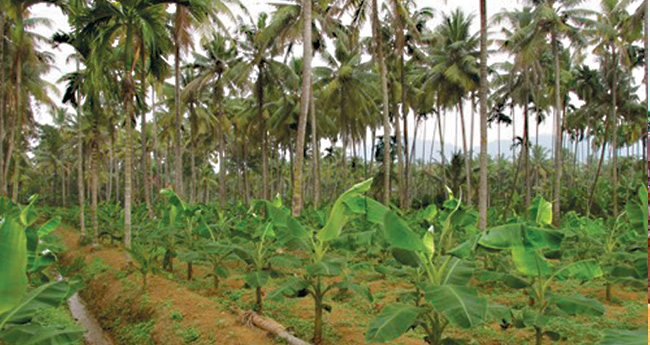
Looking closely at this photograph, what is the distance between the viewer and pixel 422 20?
23.9 meters

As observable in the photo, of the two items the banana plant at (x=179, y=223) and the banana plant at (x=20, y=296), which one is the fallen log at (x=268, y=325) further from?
the banana plant at (x=179, y=223)

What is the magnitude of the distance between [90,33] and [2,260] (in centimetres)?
958

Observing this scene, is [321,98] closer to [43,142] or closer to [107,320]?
[107,320]

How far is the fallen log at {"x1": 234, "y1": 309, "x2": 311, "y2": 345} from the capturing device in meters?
5.43

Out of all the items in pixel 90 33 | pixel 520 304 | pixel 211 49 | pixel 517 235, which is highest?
pixel 211 49

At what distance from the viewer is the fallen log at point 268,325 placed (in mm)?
5430

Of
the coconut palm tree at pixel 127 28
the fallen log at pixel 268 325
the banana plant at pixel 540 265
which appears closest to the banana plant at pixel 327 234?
the fallen log at pixel 268 325

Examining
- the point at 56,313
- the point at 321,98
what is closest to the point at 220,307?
the point at 56,313

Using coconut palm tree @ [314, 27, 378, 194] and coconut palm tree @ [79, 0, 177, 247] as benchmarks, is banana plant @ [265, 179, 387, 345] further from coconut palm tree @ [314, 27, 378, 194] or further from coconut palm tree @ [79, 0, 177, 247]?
coconut palm tree @ [314, 27, 378, 194]

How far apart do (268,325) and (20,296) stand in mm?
3613

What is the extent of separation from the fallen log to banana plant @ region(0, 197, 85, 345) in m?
2.60

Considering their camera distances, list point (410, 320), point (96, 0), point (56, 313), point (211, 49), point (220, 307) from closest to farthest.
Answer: point (410, 320)
point (220, 307)
point (56, 313)
point (96, 0)
point (211, 49)

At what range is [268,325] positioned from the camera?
595 centimetres

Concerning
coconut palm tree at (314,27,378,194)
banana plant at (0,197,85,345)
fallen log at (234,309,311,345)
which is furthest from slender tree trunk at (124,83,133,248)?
coconut palm tree at (314,27,378,194)
